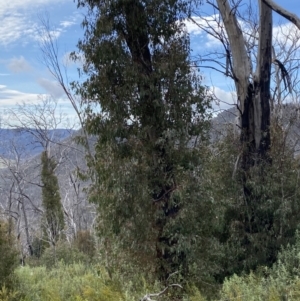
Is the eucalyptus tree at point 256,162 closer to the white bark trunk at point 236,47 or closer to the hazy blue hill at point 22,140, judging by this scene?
the white bark trunk at point 236,47

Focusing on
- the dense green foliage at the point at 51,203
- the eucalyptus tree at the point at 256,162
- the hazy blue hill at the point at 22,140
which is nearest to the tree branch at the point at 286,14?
the eucalyptus tree at the point at 256,162

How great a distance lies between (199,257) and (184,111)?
9.90ft

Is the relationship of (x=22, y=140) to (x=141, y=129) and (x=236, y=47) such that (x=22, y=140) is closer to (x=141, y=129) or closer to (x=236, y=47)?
(x=236, y=47)

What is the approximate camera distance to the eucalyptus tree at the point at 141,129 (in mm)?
9016

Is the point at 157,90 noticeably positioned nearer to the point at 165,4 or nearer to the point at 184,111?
the point at 184,111

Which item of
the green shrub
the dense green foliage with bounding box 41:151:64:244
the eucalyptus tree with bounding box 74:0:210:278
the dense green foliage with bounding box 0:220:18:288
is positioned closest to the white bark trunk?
the eucalyptus tree with bounding box 74:0:210:278

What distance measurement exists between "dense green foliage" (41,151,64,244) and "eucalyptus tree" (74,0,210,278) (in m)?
16.9

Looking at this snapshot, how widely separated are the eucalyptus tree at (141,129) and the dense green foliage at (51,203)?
16.9 m

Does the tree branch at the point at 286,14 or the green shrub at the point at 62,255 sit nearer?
the tree branch at the point at 286,14

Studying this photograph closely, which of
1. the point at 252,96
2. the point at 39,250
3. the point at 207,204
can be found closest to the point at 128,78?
the point at 207,204

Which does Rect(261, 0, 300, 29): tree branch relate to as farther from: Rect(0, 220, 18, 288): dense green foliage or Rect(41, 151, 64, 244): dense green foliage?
Rect(41, 151, 64, 244): dense green foliage

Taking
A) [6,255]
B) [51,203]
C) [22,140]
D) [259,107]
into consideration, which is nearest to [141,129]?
[6,255]

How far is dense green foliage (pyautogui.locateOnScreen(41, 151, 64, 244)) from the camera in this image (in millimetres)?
25852

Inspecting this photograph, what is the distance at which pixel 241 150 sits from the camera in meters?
12.2
